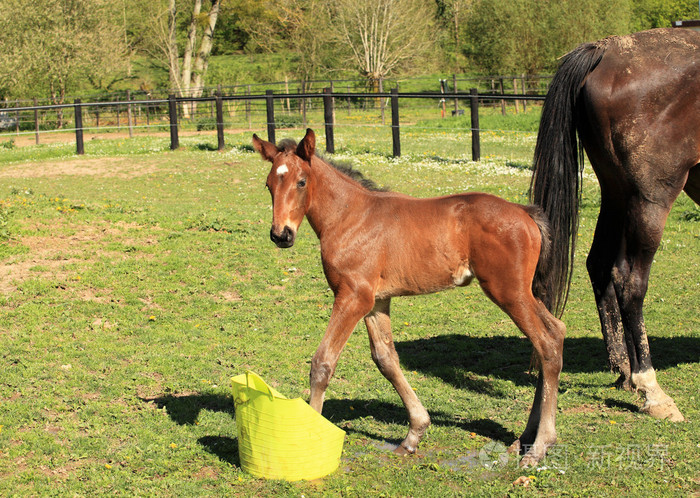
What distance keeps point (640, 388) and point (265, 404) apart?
10.2 ft

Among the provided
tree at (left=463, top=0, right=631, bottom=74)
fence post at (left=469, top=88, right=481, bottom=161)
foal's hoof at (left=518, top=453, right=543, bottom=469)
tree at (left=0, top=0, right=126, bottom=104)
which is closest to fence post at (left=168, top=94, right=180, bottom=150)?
fence post at (left=469, top=88, right=481, bottom=161)

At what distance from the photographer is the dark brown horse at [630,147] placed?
18.5ft

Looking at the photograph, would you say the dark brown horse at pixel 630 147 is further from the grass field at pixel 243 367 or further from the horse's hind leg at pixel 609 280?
the grass field at pixel 243 367

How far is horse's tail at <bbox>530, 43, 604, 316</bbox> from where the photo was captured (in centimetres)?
559

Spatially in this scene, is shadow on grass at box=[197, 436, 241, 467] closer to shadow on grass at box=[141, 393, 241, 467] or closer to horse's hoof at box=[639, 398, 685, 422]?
shadow on grass at box=[141, 393, 241, 467]

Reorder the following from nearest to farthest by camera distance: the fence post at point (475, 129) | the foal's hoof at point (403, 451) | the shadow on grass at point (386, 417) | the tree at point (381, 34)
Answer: the foal's hoof at point (403, 451)
the shadow on grass at point (386, 417)
the fence post at point (475, 129)
the tree at point (381, 34)

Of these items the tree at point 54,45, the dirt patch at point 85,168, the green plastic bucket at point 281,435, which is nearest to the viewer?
the green plastic bucket at point 281,435

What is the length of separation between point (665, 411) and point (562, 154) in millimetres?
2167

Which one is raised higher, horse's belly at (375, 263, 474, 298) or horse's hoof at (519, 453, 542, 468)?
horse's belly at (375, 263, 474, 298)

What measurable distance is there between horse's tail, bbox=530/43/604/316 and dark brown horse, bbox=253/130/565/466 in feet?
2.14

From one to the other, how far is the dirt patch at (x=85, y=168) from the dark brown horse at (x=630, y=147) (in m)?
12.4

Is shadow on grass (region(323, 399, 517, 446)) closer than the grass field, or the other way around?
the grass field

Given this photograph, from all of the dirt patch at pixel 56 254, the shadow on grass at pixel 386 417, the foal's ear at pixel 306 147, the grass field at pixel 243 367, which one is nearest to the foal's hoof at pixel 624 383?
the grass field at pixel 243 367

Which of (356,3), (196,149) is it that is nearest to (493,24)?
(356,3)
